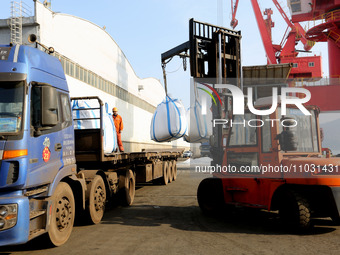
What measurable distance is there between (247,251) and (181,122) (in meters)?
6.40

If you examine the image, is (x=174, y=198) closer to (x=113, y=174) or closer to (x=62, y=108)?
(x=113, y=174)

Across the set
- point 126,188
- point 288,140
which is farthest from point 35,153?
point 126,188

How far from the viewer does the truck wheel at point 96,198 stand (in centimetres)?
627

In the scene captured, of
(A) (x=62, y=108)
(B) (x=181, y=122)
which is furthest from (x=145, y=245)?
(B) (x=181, y=122)

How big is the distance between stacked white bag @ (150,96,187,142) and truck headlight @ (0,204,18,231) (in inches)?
279

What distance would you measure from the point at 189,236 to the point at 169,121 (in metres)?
5.57

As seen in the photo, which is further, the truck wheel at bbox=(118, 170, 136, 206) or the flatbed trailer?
the truck wheel at bbox=(118, 170, 136, 206)

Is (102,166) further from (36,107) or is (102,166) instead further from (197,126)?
(197,126)

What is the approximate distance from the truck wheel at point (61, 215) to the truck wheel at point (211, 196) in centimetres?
299

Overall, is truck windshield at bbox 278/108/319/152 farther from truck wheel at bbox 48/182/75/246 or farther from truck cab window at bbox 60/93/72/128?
truck wheel at bbox 48/182/75/246

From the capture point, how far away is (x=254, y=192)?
6113mm

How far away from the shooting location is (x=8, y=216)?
389 cm

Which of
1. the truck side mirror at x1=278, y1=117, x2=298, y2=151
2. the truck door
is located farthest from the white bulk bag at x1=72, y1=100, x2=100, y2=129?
the truck side mirror at x1=278, y1=117, x2=298, y2=151

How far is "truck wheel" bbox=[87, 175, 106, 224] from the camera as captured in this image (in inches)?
247
